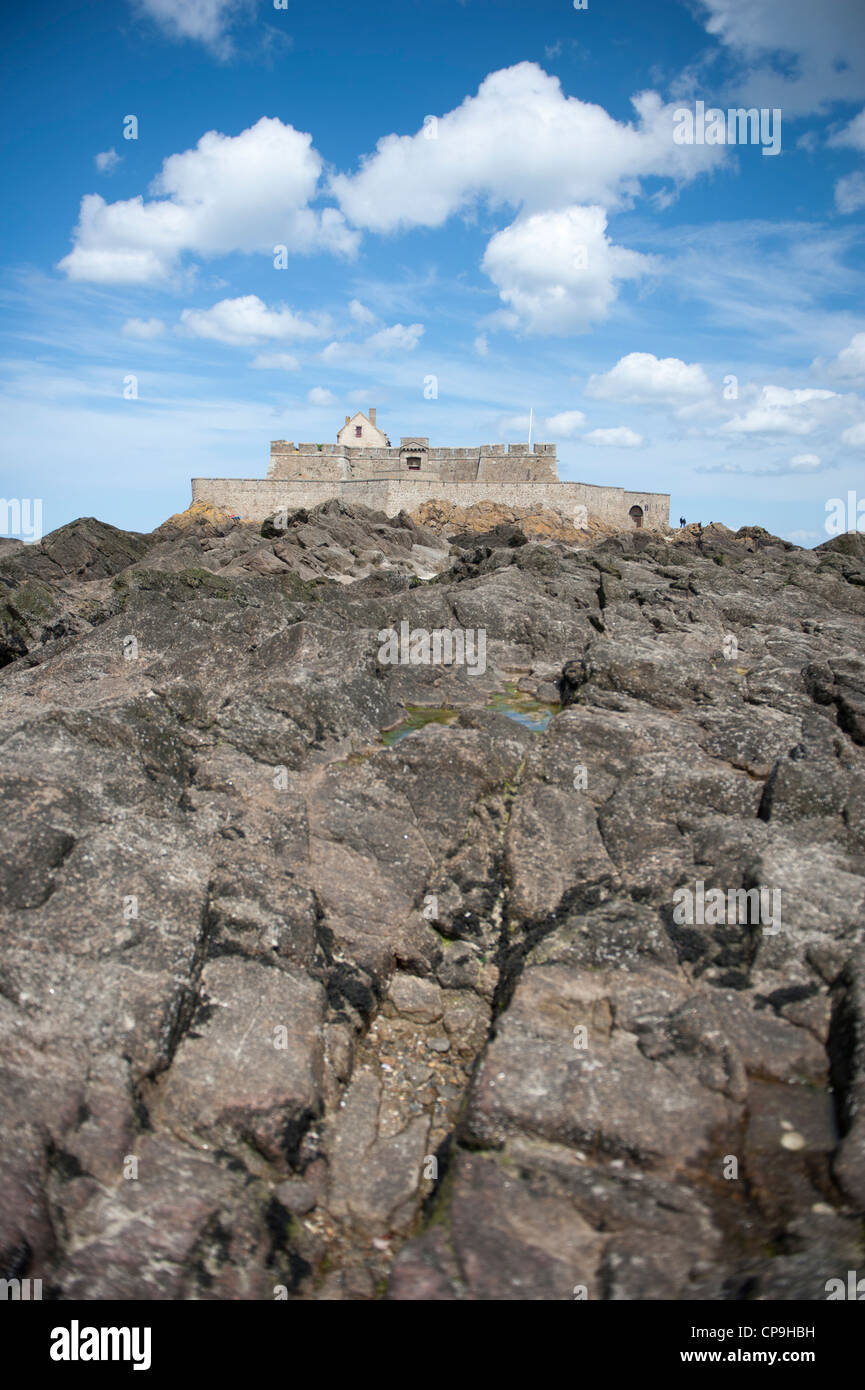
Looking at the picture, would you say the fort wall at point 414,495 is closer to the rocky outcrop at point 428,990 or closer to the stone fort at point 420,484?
the stone fort at point 420,484

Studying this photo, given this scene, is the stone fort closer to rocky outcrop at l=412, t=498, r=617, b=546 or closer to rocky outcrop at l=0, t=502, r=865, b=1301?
rocky outcrop at l=412, t=498, r=617, b=546

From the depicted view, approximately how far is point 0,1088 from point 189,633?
901 cm

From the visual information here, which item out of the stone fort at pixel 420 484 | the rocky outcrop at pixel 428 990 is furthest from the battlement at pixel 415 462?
the rocky outcrop at pixel 428 990

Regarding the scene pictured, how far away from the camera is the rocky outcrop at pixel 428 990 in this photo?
4.87 metres

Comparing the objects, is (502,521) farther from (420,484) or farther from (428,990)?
(428,990)

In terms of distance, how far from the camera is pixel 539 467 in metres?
58.7

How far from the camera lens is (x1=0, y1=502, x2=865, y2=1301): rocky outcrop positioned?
4867 mm

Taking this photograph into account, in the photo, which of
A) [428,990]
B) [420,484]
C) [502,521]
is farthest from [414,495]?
[428,990]

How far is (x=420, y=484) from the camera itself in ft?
194

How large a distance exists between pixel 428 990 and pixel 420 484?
54293mm

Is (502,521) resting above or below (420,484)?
below

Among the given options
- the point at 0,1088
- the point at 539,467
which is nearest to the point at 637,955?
the point at 0,1088

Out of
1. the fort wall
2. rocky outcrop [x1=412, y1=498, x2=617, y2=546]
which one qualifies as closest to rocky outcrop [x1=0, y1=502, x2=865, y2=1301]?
rocky outcrop [x1=412, y1=498, x2=617, y2=546]

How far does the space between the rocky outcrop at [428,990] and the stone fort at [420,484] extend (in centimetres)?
4818
